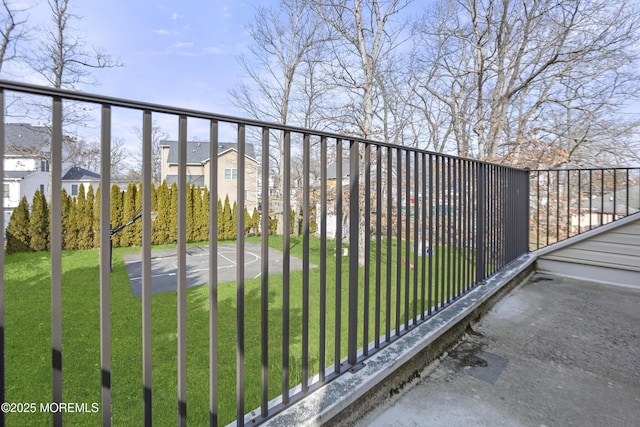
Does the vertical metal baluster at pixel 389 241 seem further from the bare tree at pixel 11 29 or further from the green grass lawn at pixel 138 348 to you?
the bare tree at pixel 11 29

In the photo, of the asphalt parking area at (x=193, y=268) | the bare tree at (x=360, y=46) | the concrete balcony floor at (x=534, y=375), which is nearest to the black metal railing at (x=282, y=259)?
the concrete balcony floor at (x=534, y=375)

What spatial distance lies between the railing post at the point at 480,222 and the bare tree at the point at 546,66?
5.94 m

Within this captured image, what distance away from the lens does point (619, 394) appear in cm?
154

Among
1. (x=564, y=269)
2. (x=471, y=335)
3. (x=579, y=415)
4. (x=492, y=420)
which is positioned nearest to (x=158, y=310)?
(x=471, y=335)

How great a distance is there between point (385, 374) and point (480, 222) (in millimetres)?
1865

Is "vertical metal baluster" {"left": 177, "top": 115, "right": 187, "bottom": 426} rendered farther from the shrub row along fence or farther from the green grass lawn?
the shrub row along fence

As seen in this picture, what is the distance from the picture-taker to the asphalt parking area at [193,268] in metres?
6.17

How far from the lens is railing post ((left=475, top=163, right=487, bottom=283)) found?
9.02ft

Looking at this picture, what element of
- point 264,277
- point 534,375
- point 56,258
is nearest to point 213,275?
point 264,277

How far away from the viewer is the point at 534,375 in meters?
1.72

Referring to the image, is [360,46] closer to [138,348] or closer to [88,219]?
[138,348]

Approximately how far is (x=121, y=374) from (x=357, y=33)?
8.51 meters

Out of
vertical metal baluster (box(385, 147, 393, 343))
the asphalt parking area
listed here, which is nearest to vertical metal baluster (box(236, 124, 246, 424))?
vertical metal baluster (box(385, 147, 393, 343))

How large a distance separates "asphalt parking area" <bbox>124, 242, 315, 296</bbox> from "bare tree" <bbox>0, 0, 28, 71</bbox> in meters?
6.87
